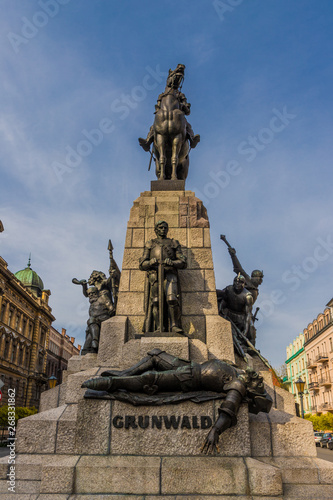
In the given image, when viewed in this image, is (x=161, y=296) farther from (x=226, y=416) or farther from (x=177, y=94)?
(x=177, y=94)

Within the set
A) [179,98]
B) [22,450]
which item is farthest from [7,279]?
[22,450]

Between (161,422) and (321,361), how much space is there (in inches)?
2401

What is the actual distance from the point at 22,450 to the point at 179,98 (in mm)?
9889

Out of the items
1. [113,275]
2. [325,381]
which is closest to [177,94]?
[113,275]

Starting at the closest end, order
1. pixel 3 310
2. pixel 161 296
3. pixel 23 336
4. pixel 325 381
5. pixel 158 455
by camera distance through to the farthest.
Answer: pixel 158 455 < pixel 161 296 < pixel 3 310 < pixel 325 381 < pixel 23 336

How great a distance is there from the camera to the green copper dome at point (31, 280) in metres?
74.8

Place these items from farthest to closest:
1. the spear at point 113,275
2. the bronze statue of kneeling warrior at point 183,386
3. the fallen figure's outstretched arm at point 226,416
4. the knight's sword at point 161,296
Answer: the spear at point 113,275 → the knight's sword at point 161,296 → the bronze statue of kneeling warrior at point 183,386 → the fallen figure's outstretched arm at point 226,416

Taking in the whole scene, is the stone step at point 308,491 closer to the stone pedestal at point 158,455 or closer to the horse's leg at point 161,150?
the stone pedestal at point 158,455

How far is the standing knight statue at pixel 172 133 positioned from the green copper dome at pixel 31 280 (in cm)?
6656

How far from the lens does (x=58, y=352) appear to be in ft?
286

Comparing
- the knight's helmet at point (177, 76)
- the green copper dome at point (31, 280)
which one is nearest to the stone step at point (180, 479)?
the knight's helmet at point (177, 76)

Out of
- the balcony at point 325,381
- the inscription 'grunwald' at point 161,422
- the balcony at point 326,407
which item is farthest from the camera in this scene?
the balcony at point 325,381

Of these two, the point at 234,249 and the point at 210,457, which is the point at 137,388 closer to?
the point at 210,457

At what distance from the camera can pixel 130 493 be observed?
5562 millimetres
